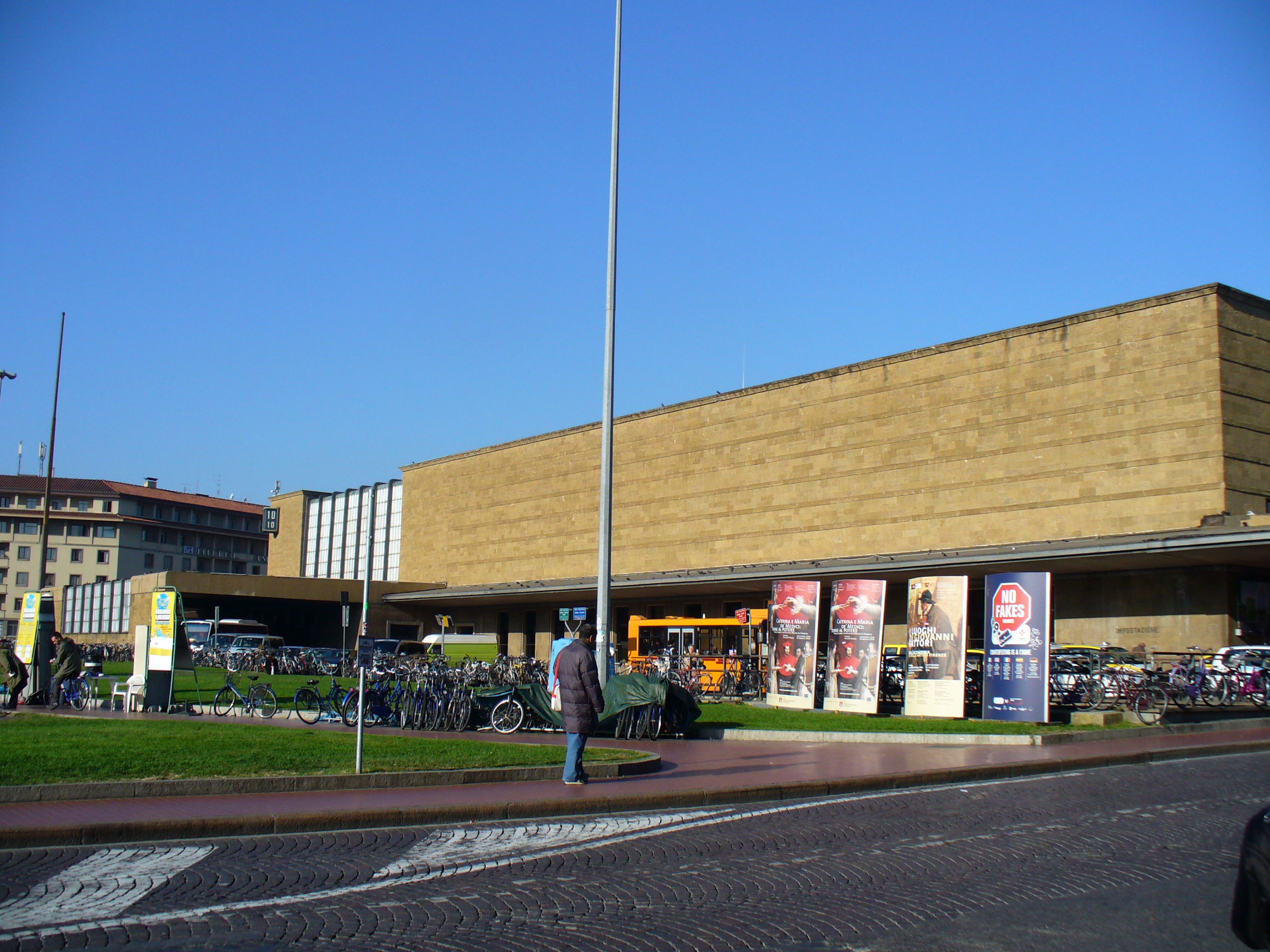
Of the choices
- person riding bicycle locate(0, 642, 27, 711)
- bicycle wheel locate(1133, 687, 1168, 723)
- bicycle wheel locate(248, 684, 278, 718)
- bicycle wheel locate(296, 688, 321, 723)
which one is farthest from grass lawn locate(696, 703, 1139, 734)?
person riding bicycle locate(0, 642, 27, 711)

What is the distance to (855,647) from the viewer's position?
79.6ft

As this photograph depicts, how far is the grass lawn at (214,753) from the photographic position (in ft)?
39.8

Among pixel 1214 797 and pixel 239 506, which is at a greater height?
pixel 239 506

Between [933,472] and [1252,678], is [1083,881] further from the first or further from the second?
[933,472]

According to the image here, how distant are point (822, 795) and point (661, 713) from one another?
657 cm

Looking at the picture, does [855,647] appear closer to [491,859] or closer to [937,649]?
[937,649]

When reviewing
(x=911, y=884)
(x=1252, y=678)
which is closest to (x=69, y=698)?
(x=911, y=884)

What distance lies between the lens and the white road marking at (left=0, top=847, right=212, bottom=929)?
6.83 meters

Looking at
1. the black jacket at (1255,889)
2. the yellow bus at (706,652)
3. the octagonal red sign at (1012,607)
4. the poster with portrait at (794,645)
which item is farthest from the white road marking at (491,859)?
the yellow bus at (706,652)

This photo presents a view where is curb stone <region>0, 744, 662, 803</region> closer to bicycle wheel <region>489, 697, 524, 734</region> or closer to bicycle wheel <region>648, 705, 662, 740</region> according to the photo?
bicycle wheel <region>648, 705, 662, 740</region>

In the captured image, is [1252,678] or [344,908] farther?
[1252,678]

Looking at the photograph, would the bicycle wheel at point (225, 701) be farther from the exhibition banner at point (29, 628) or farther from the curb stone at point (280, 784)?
the curb stone at point (280, 784)

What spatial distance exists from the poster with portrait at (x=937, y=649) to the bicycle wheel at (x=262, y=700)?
1285 cm

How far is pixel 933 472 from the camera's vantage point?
44.0m
